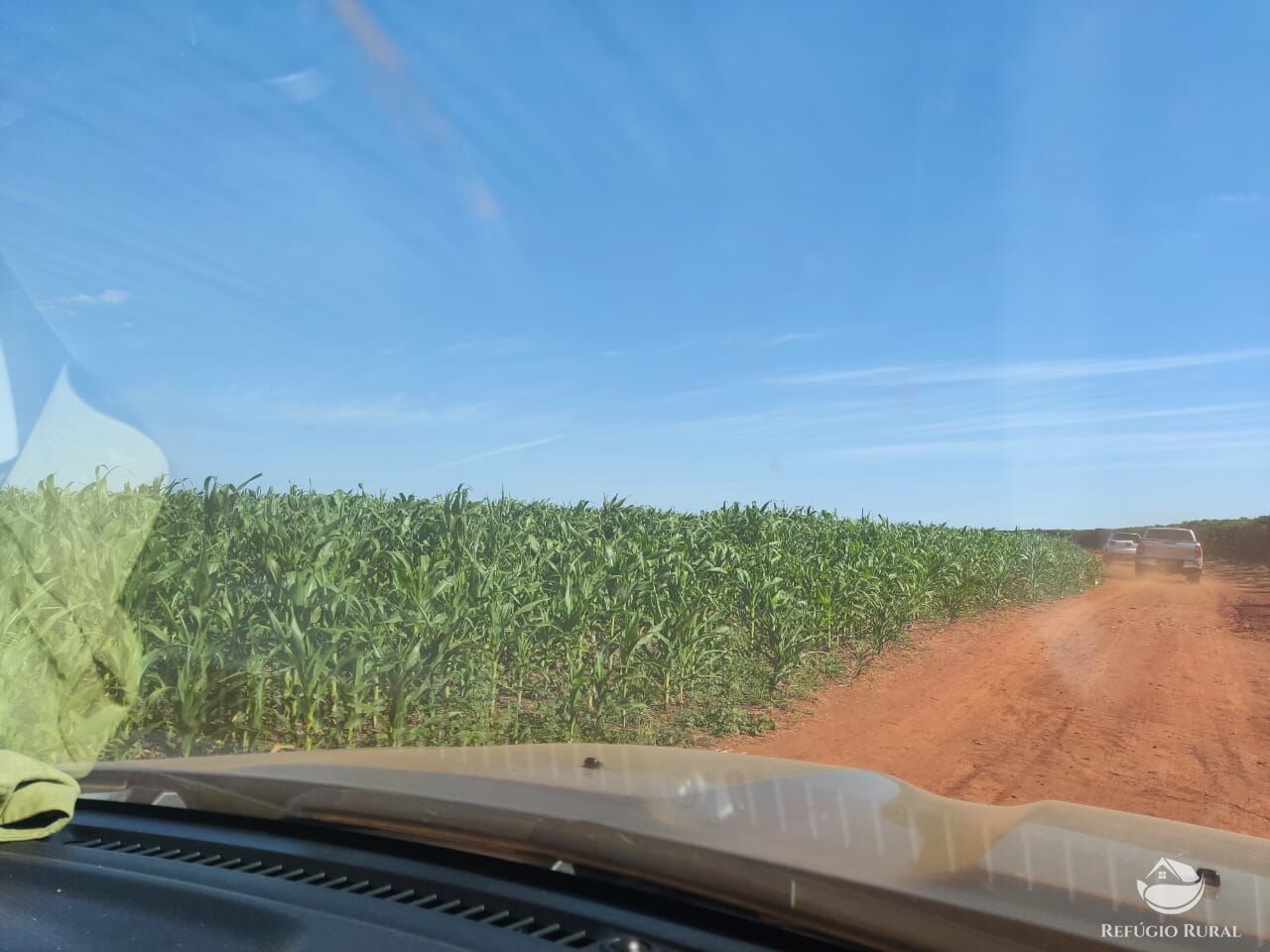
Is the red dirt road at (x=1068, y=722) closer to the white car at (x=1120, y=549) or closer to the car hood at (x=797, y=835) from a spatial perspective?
the car hood at (x=797, y=835)

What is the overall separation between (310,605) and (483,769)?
4626 mm

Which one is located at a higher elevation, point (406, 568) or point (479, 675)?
point (406, 568)

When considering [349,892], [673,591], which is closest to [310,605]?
[673,591]

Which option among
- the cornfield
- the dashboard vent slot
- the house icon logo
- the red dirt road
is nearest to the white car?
the red dirt road

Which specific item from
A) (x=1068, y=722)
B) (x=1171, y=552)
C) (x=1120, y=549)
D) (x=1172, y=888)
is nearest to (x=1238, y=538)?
(x=1120, y=549)

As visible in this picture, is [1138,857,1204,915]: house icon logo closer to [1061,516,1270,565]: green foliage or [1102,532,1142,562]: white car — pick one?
[1102,532,1142,562]: white car

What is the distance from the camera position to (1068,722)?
8.48m

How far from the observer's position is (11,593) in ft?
20.4

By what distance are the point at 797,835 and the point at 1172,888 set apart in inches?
26.9

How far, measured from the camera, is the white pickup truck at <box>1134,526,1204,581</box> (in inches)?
1294

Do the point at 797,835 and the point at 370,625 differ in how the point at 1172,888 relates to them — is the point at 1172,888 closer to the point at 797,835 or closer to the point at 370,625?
the point at 797,835

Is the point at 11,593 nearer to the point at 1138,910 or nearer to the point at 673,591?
the point at 673,591

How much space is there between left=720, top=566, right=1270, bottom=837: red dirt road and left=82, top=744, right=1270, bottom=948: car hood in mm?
4172

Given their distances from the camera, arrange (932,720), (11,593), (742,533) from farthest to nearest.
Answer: (742,533) → (932,720) → (11,593)
